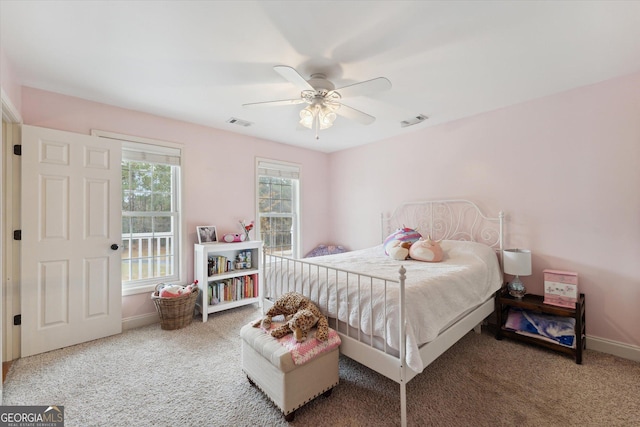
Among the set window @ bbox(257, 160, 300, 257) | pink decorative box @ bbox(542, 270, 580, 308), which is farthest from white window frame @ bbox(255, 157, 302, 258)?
pink decorative box @ bbox(542, 270, 580, 308)

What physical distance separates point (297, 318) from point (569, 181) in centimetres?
290

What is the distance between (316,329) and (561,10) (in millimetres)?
2537

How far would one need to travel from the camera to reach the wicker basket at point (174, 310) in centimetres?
291

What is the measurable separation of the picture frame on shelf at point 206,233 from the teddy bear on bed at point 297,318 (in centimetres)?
182

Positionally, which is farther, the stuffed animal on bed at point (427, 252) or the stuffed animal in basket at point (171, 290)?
the stuffed animal in basket at point (171, 290)

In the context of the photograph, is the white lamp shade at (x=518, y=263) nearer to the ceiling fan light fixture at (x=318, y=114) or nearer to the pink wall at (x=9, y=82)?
the ceiling fan light fixture at (x=318, y=114)

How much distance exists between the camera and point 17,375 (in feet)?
6.91

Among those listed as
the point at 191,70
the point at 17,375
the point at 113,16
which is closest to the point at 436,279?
the point at 191,70

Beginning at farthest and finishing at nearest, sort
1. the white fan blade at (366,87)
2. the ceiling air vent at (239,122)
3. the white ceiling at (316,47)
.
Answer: the ceiling air vent at (239,122) < the white fan blade at (366,87) < the white ceiling at (316,47)

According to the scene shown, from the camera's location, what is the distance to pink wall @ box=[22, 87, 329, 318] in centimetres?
271

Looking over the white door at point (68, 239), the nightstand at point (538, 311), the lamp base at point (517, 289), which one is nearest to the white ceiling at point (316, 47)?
the white door at point (68, 239)

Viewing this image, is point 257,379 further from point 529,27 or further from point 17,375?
point 529,27

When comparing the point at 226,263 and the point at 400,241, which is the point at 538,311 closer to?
the point at 400,241

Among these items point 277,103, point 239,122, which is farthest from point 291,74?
point 239,122
